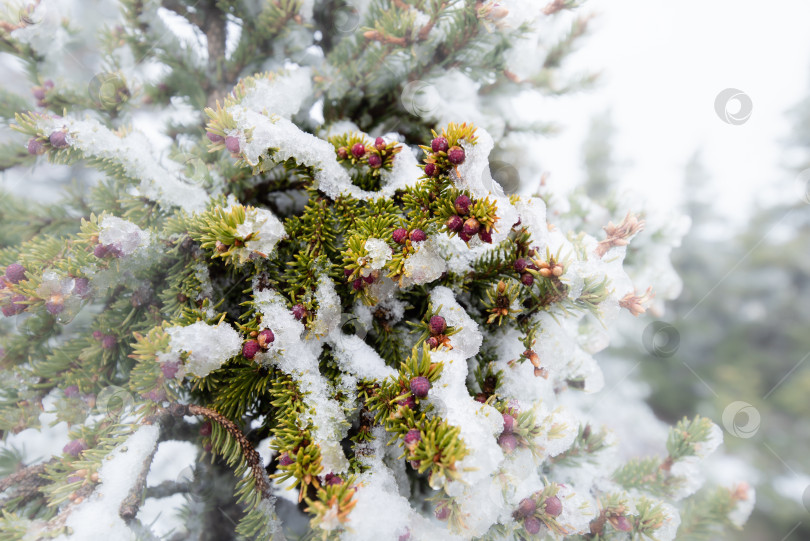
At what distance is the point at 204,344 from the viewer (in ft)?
2.48

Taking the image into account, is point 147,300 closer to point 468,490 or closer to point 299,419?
point 299,419

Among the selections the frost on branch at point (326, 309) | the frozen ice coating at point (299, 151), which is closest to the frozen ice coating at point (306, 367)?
the frost on branch at point (326, 309)

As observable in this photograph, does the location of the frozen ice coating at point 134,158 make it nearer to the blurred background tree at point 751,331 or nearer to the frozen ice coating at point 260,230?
the frozen ice coating at point 260,230

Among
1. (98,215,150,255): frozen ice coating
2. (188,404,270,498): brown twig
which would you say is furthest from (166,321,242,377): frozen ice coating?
(98,215,150,255): frozen ice coating

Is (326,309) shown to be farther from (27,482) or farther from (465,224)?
(27,482)

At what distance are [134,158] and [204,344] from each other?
21.6 inches

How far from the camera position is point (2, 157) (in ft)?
4.31

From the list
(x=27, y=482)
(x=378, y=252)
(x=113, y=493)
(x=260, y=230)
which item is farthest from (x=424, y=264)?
(x=27, y=482)

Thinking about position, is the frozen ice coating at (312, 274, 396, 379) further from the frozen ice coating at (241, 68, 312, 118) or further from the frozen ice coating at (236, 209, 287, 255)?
the frozen ice coating at (241, 68, 312, 118)

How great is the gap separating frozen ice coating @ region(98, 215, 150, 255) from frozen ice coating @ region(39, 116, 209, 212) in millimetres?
127

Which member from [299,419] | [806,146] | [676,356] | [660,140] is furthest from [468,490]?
[660,140]

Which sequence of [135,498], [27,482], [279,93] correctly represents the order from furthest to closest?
1. [279,93]
2. [27,482]
3. [135,498]

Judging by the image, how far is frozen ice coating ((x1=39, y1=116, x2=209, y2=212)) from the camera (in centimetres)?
94

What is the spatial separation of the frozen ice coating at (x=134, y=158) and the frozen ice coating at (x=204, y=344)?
362mm
